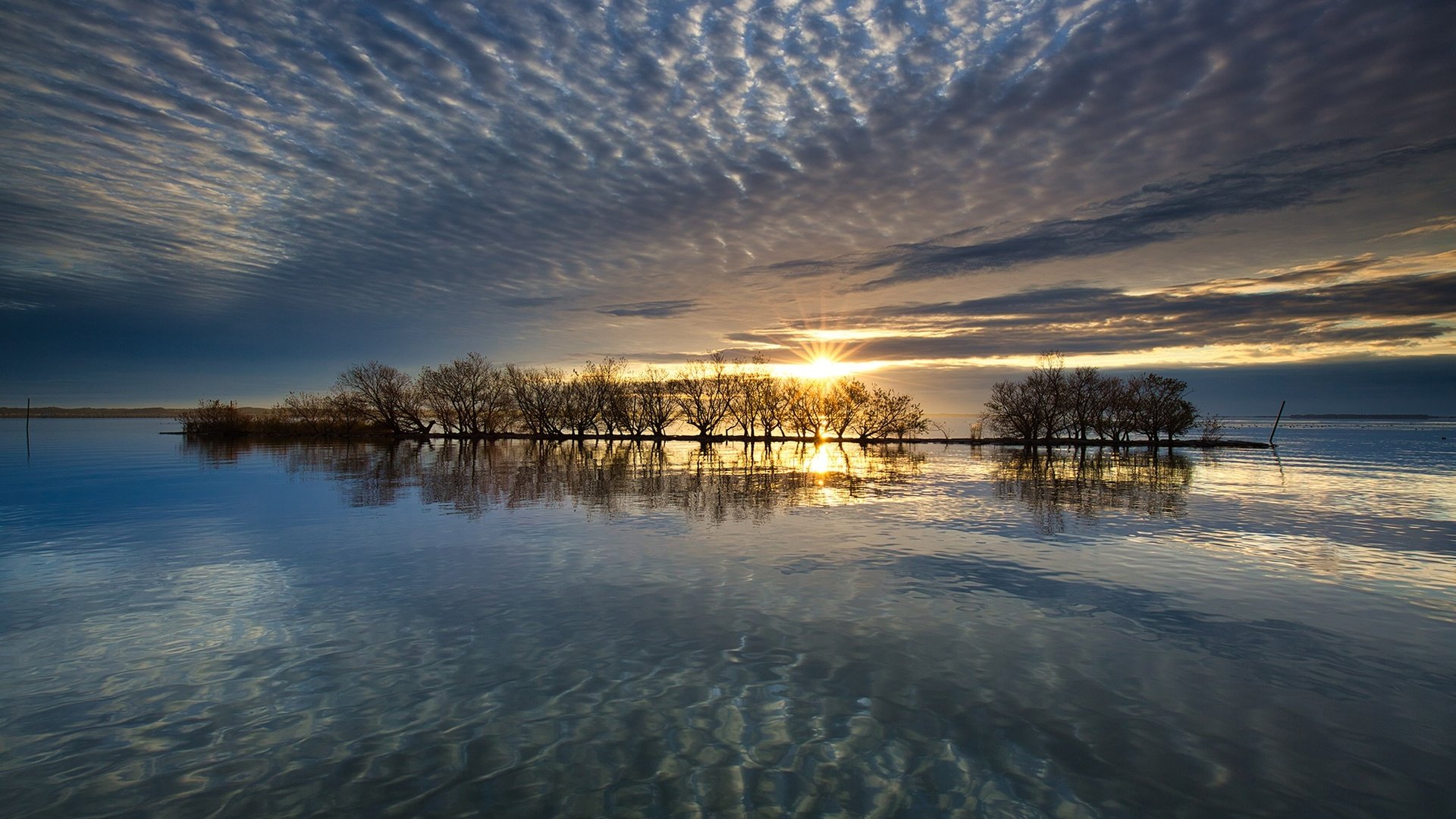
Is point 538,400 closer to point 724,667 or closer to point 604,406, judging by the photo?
point 604,406

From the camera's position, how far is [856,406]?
9062cm

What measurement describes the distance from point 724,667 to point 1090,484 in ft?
108

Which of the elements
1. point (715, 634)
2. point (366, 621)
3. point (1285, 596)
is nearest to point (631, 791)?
point (715, 634)

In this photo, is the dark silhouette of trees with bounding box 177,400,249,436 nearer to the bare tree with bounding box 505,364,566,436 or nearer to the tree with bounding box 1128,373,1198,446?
the bare tree with bounding box 505,364,566,436

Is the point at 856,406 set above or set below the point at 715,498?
above

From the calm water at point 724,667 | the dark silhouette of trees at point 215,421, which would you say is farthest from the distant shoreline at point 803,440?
the calm water at point 724,667

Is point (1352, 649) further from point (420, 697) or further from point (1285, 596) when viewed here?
point (420, 697)

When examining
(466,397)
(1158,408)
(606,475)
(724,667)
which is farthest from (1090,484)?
(466,397)

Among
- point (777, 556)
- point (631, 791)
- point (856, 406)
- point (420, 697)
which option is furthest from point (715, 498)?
point (856, 406)

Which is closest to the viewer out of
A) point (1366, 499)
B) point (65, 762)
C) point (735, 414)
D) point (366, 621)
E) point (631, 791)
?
point (631, 791)

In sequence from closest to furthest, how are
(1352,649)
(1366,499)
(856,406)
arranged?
(1352,649), (1366,499), (856,406)

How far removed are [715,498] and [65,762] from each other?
75.1 feet

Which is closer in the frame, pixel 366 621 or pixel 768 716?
pixel 768 716

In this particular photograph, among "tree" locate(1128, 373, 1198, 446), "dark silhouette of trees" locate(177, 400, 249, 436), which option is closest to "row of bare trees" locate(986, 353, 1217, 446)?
"tree" locate(1128, 373, 1198, 446)
